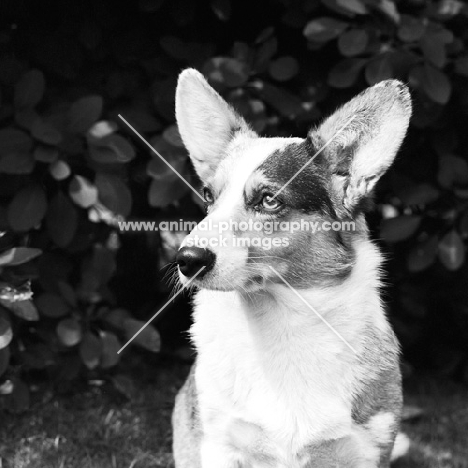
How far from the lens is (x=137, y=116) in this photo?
413 centimetres

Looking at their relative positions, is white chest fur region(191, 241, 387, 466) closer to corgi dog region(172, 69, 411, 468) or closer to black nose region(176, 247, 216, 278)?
corgi dog region(172, 69, 411, 468)

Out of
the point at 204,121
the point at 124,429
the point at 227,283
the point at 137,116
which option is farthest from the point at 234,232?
the point at 124,429

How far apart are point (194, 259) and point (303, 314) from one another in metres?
0.58

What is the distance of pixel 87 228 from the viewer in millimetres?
4316

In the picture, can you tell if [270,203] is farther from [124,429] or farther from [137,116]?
[124,429]

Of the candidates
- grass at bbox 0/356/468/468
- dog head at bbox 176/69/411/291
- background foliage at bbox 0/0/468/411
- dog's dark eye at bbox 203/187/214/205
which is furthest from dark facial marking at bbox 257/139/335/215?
grass at bbox 0/356/468/468

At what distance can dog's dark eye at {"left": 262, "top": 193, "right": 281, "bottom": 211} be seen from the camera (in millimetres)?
2998

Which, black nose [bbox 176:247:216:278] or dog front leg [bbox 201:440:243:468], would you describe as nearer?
black nose [bbox 176:247:216:278]

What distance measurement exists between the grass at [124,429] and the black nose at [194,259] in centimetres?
135

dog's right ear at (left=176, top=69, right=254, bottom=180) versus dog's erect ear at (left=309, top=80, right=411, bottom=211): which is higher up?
dog's erect ear at (left=309, top=80, right=411, bottom=211)

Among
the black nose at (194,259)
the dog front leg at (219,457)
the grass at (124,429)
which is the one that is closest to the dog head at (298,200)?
the black nose at (194,259)

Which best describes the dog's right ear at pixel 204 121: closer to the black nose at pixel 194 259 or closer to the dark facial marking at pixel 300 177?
the dark facial marking at pixel 300 177

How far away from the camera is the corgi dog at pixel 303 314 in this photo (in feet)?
9.62

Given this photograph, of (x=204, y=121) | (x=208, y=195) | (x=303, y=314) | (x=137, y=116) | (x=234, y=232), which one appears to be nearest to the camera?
(x=234, y=232)
